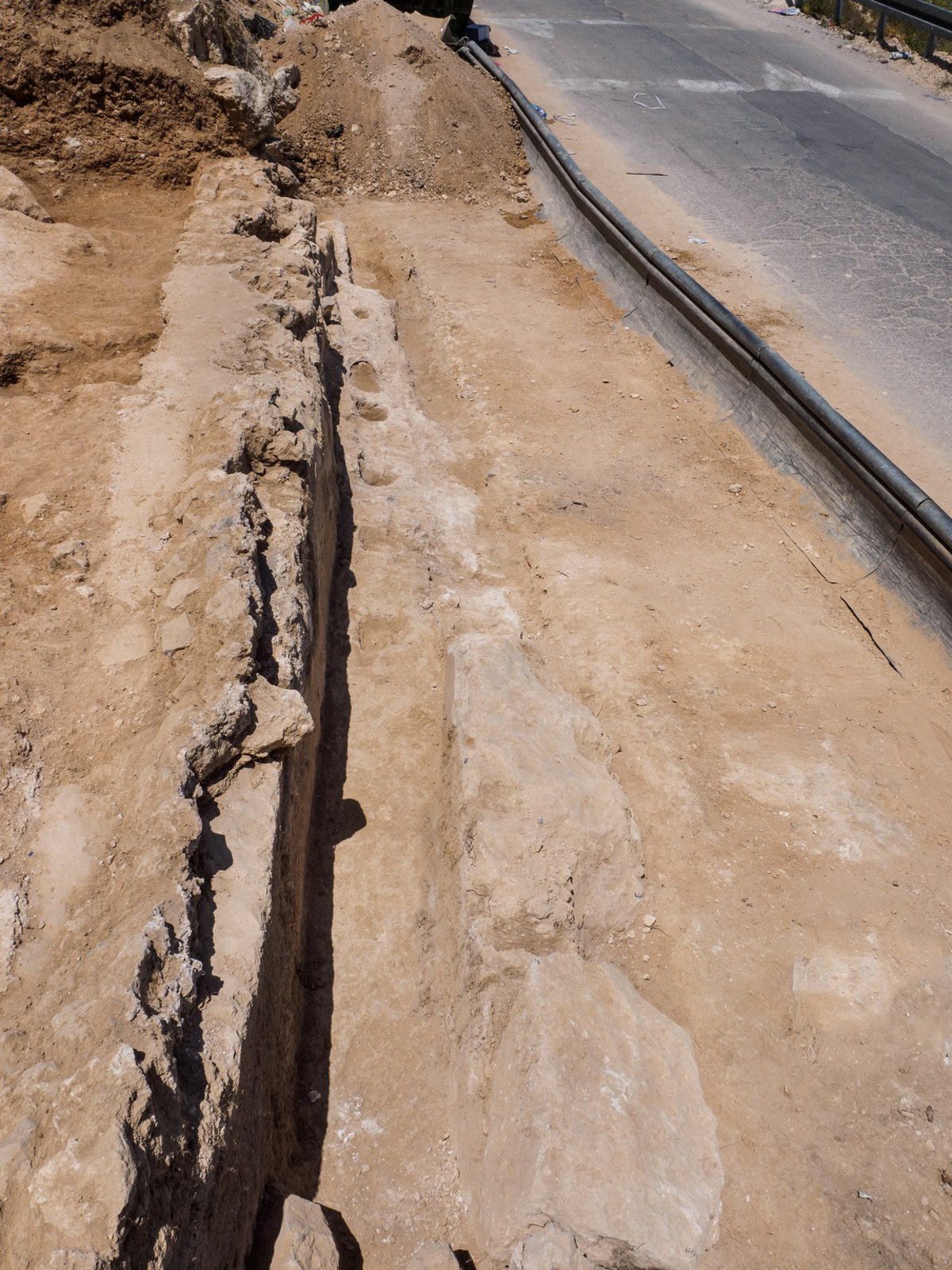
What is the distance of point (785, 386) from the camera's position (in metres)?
6.58

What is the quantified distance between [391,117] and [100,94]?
4925mm

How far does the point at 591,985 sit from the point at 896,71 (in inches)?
623

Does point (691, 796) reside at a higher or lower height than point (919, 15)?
lower

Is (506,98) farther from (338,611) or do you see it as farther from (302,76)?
(338,611)

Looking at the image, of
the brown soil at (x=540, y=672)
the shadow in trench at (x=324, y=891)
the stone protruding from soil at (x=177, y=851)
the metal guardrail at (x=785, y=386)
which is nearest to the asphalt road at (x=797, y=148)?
the metal guardrail at (x=785, y=386)

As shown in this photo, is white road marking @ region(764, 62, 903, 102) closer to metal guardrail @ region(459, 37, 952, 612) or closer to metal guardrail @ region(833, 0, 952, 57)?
metal guardrail @ region(833, 0, 952, 57)

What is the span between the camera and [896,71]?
1374cm

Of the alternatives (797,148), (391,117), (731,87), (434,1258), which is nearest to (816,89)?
(731,87)

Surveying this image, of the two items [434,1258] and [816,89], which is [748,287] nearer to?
[816,89]

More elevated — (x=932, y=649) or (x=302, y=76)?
(x=302, y=76)

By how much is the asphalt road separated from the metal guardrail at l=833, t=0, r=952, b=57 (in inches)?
29.9

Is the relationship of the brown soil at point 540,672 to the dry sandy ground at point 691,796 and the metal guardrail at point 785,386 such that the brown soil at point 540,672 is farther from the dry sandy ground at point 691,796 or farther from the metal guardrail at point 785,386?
the metal guardrail at point 785,386

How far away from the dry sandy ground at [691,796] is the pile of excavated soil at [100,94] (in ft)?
9.80

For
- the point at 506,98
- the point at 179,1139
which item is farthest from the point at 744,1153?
the point at 506,98
